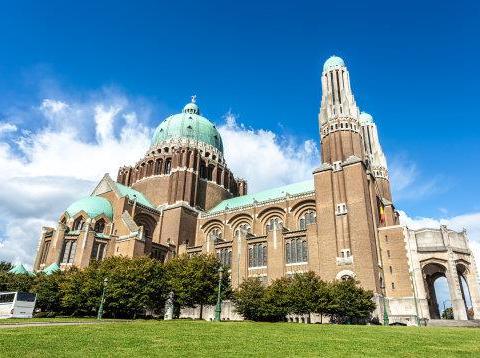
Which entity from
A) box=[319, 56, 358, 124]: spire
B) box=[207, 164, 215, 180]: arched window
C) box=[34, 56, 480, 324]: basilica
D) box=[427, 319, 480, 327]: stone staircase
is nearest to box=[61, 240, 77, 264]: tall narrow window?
box=[34, 56, 480, 324]: basilica

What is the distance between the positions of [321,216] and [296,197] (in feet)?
29.0

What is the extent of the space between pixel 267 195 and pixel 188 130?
21.7 metres

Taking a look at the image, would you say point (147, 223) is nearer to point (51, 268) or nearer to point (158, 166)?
point (158, 166)

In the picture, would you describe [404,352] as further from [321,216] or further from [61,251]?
[61,251]

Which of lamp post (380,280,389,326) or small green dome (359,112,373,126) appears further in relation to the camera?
small green dome (359,112,373,126)

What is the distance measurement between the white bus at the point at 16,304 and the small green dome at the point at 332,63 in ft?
157

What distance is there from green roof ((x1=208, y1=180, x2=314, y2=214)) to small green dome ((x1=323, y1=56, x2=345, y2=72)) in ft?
57.4

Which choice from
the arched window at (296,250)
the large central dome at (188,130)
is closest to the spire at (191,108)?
the large central dome at (188,130)

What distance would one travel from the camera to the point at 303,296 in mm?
33281

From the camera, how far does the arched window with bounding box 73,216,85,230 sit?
173ft

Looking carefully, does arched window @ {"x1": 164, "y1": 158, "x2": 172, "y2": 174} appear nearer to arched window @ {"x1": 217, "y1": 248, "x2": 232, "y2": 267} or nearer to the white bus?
arched window @ {"x1": 217, "y1": 248, "x2": 232, "y2": 267}

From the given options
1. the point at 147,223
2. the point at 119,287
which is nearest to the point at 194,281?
the point at 119,287

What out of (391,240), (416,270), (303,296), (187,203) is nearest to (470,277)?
(416,270)

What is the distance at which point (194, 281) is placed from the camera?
37125 mm
